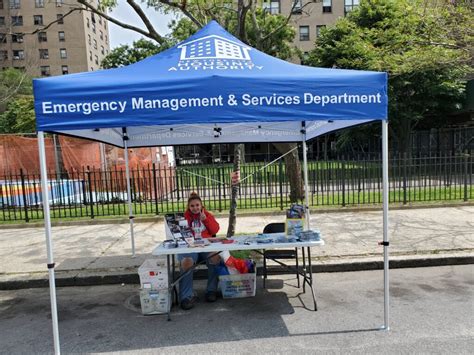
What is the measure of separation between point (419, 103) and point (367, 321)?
22.0m

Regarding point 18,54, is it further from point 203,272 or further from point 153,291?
point 153,291

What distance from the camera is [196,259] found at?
5363mm

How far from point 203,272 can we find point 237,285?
102cm

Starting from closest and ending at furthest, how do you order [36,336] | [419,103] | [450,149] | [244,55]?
[36,336], [244,55], [419,103], [450,149]

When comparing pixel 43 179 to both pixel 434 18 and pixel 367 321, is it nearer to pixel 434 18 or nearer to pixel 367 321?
pixel 367 321

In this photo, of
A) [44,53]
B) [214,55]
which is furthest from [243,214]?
[44,53]

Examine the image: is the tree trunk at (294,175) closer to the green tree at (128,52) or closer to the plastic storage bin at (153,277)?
the plastic storage bin at (153,277)

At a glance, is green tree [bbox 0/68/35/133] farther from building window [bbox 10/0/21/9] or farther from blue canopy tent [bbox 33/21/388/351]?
blue canopy tent [bbox 33/21/388/351]

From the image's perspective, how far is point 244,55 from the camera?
16.0 feet

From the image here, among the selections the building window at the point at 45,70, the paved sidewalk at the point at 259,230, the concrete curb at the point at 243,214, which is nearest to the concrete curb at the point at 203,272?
the paved sidewalk at the point at 259,230

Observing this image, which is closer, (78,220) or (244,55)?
(244,55)

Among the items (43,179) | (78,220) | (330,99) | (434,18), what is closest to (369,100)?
(330,99)

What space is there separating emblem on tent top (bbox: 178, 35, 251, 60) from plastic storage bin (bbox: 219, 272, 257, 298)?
2.74m

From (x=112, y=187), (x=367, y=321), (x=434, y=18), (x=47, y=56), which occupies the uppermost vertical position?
(x=47, y=56)
